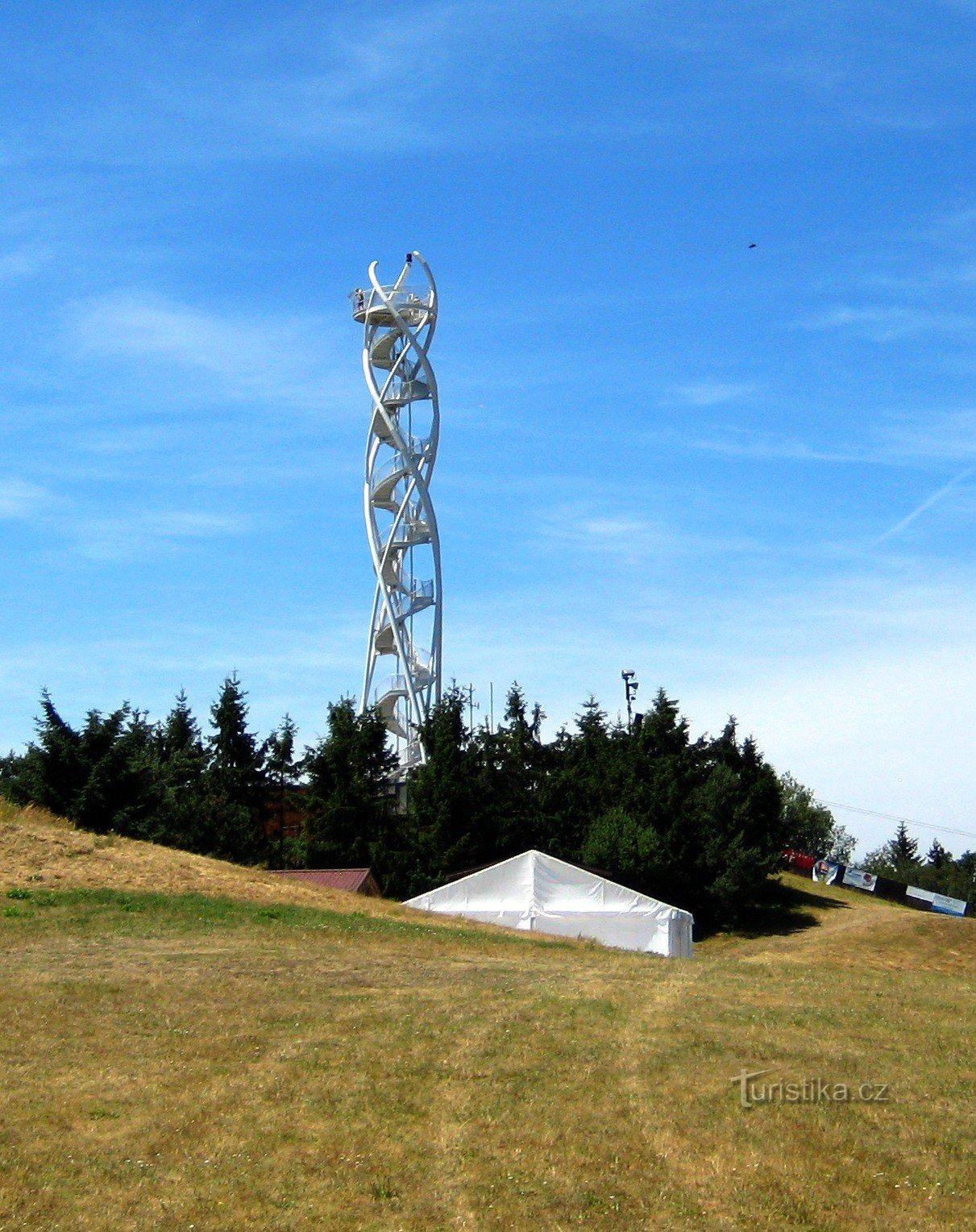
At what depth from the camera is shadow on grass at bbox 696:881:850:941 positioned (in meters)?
56.2

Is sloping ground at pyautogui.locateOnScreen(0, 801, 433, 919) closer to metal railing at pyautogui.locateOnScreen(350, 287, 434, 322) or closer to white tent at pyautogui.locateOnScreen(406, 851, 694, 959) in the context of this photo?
white tent at pyautogui.locateOnScreen(406, 851, 694, 959)

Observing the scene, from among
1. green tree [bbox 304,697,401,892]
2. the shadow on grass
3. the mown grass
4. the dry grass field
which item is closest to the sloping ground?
the mown grass

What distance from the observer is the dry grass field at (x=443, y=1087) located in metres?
12.1

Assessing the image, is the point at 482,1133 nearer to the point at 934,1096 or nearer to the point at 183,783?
the point at 934,1096

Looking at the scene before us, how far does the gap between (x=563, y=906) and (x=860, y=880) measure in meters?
42.0

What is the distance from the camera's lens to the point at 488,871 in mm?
41000

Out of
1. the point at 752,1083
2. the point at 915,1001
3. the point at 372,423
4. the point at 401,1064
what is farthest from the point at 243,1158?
the point at 372,423

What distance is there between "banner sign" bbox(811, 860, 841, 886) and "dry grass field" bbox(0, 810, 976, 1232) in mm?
51643

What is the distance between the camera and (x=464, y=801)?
182 feet

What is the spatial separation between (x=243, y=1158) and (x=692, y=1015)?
29.2 ft

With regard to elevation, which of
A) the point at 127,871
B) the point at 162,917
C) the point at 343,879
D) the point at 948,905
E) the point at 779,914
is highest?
the point at 948,905

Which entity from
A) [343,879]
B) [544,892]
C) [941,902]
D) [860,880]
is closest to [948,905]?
[941,902]

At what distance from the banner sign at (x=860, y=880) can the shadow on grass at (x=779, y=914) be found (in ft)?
26.1

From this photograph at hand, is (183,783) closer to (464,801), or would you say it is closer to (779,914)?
(464,801)
